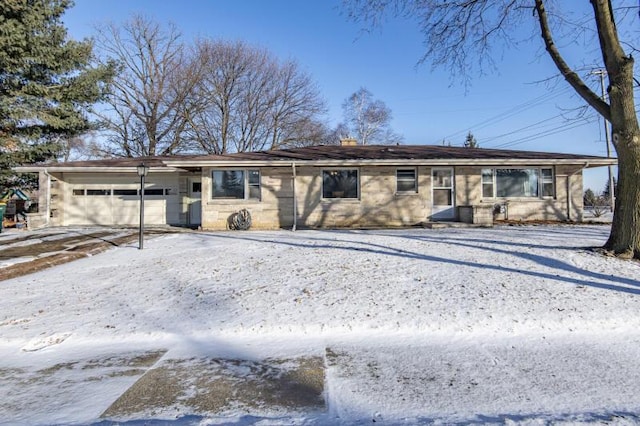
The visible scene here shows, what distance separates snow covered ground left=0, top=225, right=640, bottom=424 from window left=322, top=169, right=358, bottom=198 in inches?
256

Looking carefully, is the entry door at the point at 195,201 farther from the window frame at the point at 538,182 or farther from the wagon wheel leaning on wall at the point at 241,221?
the window frame at the point at 538,182

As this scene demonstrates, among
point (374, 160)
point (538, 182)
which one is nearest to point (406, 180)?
point (374, 160)

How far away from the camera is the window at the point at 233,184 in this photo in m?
13.3

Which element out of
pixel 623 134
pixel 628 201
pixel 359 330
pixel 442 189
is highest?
pixel 623 134

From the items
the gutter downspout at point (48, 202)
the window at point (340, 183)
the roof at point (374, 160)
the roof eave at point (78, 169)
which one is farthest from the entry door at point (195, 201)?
the window at point (340, 183)

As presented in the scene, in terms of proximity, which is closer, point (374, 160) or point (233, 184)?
point (374, 160)

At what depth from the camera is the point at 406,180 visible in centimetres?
1357

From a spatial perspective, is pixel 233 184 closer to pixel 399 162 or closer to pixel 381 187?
pixel 381 187

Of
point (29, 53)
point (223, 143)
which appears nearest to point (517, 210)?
point (29, 53)

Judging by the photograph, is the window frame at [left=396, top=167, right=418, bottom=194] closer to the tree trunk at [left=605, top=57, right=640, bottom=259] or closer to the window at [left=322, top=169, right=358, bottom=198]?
the window at [left=322, top=169, right=358, bottom=198]

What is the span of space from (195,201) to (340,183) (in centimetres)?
641

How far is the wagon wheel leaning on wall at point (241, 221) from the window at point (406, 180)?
5.70m

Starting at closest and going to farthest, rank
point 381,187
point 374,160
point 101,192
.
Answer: point 374,160
point 381,187
point 101,192

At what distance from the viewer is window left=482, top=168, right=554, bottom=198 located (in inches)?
541
